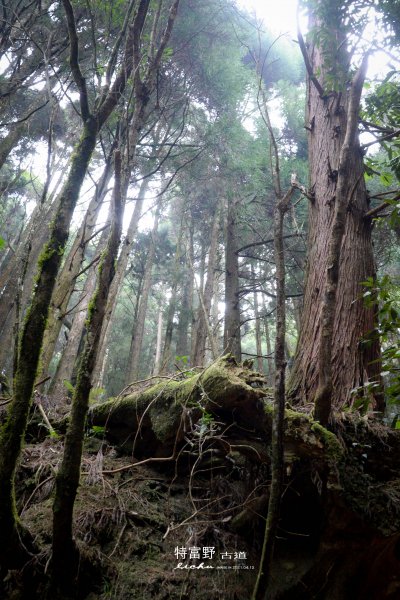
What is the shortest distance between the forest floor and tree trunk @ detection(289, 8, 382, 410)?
1.87 ft

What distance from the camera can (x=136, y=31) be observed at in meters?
2.89

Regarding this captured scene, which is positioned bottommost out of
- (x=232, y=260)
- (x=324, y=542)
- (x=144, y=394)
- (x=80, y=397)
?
(x=324, y=542)

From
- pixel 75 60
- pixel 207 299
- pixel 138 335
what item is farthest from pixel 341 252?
pixel 138 335

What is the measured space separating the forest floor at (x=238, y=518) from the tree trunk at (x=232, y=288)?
4559 mm

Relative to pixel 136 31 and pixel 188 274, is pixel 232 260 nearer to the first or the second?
pixel 136 31

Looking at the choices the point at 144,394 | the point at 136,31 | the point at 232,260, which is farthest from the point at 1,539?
the point at 232,260

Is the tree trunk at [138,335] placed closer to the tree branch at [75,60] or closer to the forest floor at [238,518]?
the forest floor at [238,518]

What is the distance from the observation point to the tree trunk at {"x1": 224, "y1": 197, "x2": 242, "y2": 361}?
7.84 meters

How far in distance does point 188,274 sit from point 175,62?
31.5 feet

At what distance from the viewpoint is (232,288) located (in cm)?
859

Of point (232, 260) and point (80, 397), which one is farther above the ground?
point (232, 260)

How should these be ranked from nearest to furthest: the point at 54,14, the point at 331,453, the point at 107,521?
the point at 331,453
the point at 107,521
the point at 54,14

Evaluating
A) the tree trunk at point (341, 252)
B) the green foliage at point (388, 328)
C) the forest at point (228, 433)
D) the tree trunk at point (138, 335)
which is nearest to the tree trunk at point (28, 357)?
the forest at point (228, 433)

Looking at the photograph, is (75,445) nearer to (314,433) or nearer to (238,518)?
(314,433)
